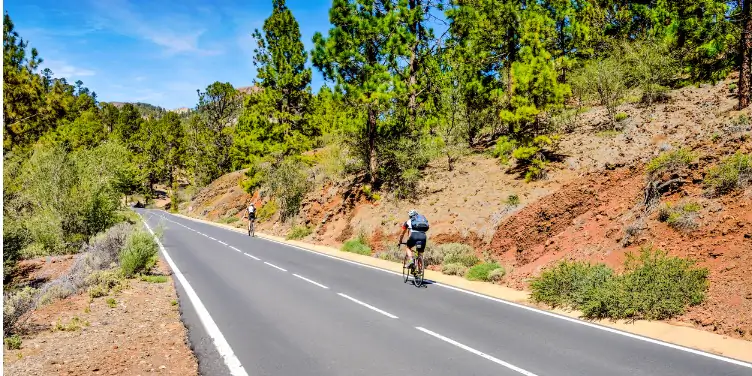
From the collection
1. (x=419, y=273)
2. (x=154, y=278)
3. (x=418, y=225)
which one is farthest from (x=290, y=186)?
(x=419, y=273)

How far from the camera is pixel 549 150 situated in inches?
965

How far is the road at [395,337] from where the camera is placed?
249 inches

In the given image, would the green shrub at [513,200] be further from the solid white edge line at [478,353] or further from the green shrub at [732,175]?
the solid white edge line at [478,353]

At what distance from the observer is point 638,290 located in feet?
30.7

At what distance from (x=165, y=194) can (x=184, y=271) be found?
78406mm

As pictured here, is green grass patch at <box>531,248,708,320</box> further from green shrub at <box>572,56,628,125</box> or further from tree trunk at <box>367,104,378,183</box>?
tree trunk at <box>367,104,378,183</box>

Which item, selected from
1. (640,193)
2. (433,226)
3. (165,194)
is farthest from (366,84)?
(165,194)

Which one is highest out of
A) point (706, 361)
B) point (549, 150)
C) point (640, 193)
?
point (549, 150)

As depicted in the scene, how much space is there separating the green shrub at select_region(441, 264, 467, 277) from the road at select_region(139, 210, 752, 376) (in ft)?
7.68

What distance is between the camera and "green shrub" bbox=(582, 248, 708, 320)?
28.9 feet

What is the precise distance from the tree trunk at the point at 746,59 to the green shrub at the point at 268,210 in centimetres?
3222

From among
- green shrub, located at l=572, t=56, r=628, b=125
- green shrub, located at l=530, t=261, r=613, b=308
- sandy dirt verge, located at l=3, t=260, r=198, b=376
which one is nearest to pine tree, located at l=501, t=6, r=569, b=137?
green shrub, located at l=572, t=56, r=628, b=125

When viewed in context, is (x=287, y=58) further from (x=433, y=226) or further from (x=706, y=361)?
(x=706, y=361)

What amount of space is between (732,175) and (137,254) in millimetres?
16833
